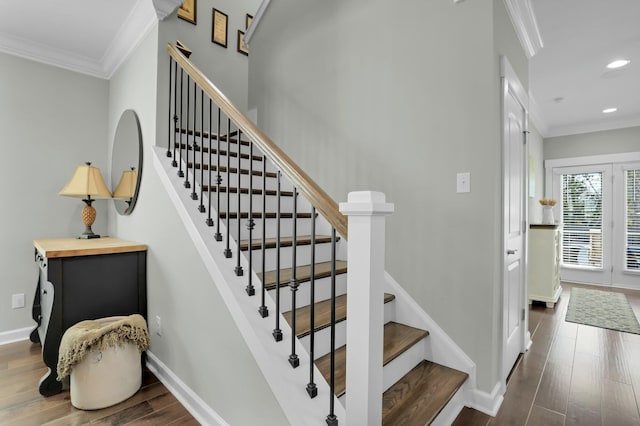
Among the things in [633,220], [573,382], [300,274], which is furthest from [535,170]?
[300,274]

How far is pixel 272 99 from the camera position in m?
3.16

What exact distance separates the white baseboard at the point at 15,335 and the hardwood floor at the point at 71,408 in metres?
0.67

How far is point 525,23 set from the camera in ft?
7.41

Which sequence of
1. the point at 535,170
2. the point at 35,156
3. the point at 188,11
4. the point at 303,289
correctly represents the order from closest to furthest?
the point at 303,289
the point at 188,11
the point at 35,156
the point at 535,170

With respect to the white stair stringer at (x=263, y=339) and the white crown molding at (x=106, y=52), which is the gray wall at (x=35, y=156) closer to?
the white crown molding at (x=106, y=52)

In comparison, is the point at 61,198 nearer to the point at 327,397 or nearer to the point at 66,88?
the point at 66,88

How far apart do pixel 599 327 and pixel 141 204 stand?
4.48 metres

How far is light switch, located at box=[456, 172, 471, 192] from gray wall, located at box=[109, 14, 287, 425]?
4.87ft

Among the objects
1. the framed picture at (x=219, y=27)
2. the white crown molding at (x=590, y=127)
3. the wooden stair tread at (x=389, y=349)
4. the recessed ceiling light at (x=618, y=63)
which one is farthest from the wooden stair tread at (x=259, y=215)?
the white crown molding at (x=590, y=127)

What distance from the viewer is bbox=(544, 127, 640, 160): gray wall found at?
16.1 ft

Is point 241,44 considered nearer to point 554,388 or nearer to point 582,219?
point 554,388

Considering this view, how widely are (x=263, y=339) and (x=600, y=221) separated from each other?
6173 mm

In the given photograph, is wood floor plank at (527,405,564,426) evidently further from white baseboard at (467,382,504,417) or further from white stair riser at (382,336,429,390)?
white stair riser at (382,336,429,390)

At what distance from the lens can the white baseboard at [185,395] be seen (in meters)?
1.67
